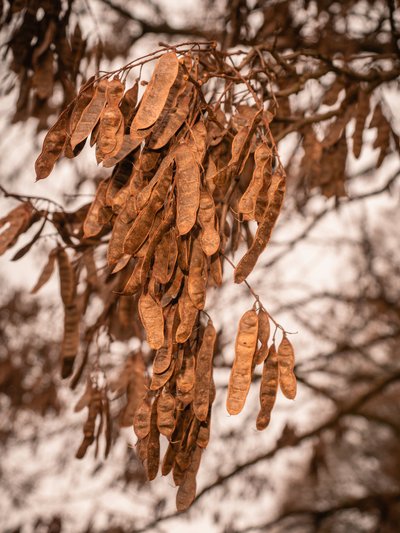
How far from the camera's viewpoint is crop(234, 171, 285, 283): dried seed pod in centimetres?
138

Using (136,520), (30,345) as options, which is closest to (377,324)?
(136,520)

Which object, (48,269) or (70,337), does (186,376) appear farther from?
(48,269)

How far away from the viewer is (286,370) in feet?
4.86

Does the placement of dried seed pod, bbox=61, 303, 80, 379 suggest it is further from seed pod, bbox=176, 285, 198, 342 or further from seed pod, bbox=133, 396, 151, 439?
seed pod, bbox=176, 285, 198, 342

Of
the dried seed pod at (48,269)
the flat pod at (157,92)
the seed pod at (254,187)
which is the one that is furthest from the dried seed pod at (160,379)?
the dried seed pod at (48,269)

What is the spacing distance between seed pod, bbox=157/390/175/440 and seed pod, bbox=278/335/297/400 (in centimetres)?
27

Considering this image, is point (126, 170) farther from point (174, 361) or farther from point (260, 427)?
point (260, 427)

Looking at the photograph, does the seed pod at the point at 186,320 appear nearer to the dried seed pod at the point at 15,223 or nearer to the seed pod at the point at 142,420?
the seed pod at the point at 142,420

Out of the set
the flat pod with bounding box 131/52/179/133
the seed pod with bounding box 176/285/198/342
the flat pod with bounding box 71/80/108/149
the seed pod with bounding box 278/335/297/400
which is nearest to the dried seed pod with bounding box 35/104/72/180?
the flat pod with bounding box 71/80/108/149

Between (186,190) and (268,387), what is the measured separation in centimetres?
52

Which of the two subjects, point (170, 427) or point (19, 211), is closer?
point (170, 427)

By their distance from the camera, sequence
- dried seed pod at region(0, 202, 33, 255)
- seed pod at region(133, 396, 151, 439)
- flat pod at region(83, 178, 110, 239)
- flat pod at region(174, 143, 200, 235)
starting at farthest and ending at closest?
dried seed pod at region(0, 202, 33, 255) < flat pod at region(83, 178, 110, 239) < seed pod at region(133, 396, 151, 439) < flat pod at region(174, 143, 200, 235)

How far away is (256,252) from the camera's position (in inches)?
54.6

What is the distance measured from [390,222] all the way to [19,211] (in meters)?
9.64
